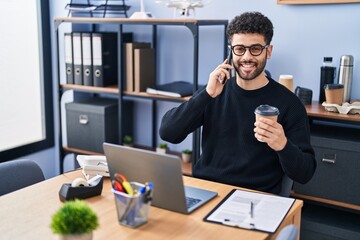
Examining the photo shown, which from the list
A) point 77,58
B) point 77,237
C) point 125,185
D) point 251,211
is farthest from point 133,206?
point 77,58

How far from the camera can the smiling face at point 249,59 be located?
195cm

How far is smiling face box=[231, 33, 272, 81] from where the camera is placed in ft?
6.39

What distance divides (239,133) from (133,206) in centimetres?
73

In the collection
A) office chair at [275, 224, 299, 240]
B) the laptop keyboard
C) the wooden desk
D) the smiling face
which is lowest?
the wooden desk

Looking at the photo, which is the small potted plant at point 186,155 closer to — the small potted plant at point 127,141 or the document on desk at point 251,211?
the small potted plant at point 127,141

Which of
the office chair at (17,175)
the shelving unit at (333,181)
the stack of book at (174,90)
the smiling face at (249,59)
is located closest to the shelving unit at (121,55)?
the stack of book at (174,90)

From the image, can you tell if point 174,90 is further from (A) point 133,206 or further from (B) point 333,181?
(A) point 133,206

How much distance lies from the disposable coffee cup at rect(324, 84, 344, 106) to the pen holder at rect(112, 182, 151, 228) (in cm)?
144

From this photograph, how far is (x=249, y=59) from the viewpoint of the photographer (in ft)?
6.38

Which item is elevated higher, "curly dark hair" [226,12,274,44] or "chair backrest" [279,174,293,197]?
"curly dark hair" [226,12,274,44]

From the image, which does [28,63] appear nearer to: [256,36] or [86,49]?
[86,49]

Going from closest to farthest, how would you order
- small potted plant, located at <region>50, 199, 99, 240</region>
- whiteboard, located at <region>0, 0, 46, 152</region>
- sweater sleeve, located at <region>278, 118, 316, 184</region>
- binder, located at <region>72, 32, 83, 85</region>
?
small potted plant, located at <region>50, 199, 99, 240</region> → sweater sleeve, located at <region>278, 118, 316, 184</region> → binder, located at <region>72, 32, 83, 85</region> → whiteboard, located at <region>0, 0, 46, 152</region>

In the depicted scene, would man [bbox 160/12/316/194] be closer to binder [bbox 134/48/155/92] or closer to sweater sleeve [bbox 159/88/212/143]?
sweater sleeve [bbox 159/88/212/143]

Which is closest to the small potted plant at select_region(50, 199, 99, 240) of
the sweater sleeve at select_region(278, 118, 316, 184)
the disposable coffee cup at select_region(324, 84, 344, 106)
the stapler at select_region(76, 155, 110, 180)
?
the stapler at select_region(76, 155, 110, 180)
